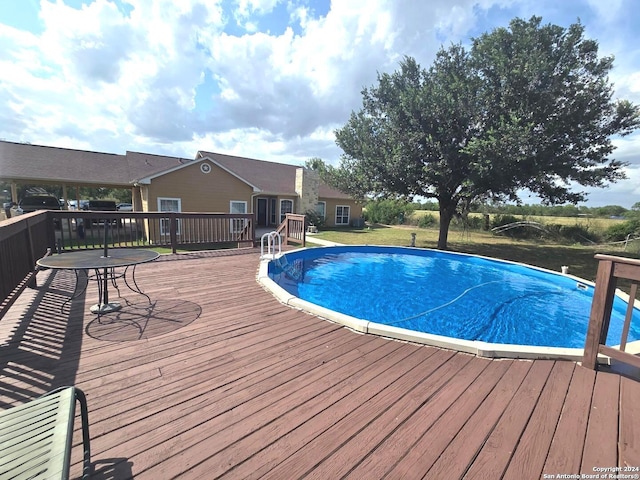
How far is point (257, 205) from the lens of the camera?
61.9 ft

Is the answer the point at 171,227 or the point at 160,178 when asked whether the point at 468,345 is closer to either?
the point at 171,227

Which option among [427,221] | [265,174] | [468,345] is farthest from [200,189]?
[427,221]

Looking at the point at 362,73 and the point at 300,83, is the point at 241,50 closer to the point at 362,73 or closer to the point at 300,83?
the point at 300,83

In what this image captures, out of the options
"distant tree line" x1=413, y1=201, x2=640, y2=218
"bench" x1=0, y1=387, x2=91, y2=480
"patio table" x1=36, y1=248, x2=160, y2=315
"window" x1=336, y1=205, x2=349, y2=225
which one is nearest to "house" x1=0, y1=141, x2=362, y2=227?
"window" x1=336, y1=205, x2=349, y2=225

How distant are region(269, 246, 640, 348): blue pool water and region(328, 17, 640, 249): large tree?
373cm

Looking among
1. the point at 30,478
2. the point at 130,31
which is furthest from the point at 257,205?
the point at 30,478

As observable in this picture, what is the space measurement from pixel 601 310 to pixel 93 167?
19121mm

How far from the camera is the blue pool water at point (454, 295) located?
566 cm

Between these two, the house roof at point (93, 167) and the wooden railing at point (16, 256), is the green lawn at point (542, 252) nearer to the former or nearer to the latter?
the house roof at point (93, 167)

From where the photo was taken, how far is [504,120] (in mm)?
10320

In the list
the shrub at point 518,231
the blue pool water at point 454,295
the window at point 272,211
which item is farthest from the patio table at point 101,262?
the shrub at point 518,231

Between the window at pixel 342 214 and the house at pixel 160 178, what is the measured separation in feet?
13.0

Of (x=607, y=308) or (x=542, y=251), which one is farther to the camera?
(x=542, y=251)

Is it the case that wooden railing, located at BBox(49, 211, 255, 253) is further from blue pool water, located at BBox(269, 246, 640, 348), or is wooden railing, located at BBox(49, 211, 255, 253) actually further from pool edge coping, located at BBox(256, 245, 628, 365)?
pool edge coping, located at BBox(256, 245, 628, 365)
